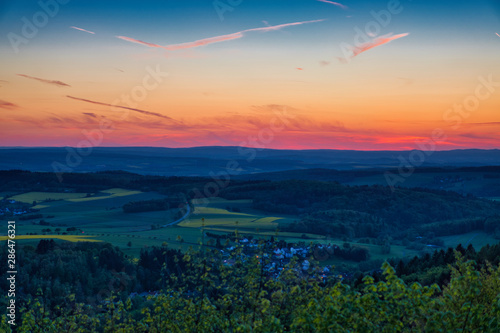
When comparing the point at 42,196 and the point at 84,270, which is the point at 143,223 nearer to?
the point at 42,196

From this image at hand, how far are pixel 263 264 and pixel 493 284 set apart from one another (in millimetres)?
9519

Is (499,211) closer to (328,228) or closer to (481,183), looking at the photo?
(481,183)

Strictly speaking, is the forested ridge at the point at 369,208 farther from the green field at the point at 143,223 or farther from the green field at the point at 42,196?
the green field at the point at 42,196

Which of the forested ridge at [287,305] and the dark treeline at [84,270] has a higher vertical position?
the forested ridge at [287,305]

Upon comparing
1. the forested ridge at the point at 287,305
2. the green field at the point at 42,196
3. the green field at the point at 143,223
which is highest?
the forested ridge at the point at 287,305

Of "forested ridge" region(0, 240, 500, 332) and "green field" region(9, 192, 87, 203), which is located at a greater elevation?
"forested ridge" region(0, 240, 500, 332)

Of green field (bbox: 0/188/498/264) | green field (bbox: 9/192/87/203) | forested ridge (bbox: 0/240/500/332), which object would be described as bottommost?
green field (bbox: 0/188/498/264)

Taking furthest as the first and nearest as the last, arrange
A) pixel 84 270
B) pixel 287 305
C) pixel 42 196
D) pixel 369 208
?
1. pixel 42 196
2. pixel 369 208
3. pixel 84 270
4. pixel 287 305

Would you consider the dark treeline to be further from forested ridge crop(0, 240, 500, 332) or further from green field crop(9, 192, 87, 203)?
green field crop(9, 192, 87, 203)

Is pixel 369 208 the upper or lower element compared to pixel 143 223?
upper

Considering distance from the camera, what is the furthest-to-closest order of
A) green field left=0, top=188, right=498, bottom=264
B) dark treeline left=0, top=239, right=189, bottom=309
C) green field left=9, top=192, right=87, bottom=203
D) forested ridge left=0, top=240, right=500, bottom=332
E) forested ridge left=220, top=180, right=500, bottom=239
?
green field left=9, top=192, right=87, bottom=203, forested ridge left=220, top=180, right=500, bottom=239, green field left=0, top=188, right=498, bottom=264, dark treeline left=0, top=239, right=189, bottom=309, forested ridge left=0, top=240, right=500, bottom=332

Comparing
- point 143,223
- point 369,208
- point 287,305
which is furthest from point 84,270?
point 369,208

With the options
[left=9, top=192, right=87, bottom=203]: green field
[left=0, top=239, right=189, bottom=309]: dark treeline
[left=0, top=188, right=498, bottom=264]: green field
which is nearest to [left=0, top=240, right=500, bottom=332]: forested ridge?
[left=0, top=239, right=189, bottom=309]: dark treeline

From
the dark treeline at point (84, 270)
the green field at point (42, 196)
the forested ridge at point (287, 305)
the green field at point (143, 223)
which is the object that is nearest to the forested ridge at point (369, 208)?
the green field at point (143, 223)
